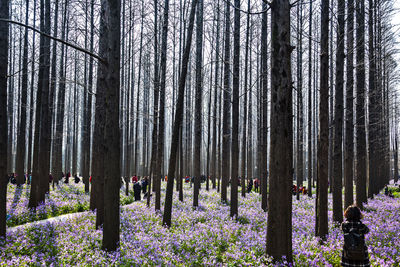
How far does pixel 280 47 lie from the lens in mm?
5699

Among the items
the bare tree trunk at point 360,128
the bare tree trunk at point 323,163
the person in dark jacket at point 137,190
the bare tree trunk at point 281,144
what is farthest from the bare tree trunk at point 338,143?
the person in dark jacket at point 137,190

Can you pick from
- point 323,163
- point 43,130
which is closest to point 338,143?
point 323,163

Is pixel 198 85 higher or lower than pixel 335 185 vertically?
higher

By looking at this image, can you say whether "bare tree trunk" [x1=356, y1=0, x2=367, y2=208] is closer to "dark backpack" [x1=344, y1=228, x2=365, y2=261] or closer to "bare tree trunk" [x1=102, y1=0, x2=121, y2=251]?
"dark backpack" [x1=344, y1=228, x2=365, y2=261]

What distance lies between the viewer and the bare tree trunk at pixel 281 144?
18.4ft

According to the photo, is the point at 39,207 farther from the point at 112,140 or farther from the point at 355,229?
the point at 355,229

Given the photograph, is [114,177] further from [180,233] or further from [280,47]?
[280,47]

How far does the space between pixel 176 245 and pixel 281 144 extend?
3.91m

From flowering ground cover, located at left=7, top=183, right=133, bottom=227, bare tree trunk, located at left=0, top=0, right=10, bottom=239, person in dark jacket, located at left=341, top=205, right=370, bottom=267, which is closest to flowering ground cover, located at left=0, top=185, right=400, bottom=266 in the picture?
bare tree trunk, located at left=0, top=0, right=10, bottom=239

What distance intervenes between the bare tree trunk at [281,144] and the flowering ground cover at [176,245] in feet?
1.92

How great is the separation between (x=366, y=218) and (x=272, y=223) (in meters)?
7.60

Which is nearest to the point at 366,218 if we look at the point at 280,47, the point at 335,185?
the point at 335,185

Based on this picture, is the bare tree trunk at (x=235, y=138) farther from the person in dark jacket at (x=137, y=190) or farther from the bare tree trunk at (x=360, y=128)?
the person in dark jacket at (x=137, y=190)

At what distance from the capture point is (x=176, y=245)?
7441mm
